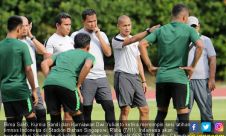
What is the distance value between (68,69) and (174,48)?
152 centimetres

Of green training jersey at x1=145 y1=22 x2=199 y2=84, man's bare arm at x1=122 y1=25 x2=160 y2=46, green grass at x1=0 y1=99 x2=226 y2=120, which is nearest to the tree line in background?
green grass at x1=0 y1=99 x2=226 y2=120

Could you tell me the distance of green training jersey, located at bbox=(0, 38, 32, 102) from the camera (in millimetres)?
A: 9938

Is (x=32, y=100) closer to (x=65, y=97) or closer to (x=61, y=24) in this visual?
(x=65, y=97)

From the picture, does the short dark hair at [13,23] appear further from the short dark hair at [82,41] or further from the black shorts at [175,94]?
the black shorts at [175,94]

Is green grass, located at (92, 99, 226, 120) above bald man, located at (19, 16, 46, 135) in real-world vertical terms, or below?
below

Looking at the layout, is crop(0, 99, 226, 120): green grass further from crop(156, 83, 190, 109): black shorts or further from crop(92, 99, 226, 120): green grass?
crop(156, 83, 190, 109): black shorts

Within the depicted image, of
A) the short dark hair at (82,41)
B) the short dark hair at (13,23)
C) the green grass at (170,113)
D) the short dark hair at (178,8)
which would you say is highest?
the short dark hair at (178,8)

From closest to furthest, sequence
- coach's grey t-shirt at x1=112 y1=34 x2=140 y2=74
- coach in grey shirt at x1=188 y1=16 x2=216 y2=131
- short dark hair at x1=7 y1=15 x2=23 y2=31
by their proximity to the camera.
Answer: short dark hair at x1=7 y1=15 x2=23 y2=31 < coach in grey shirt at x1=188 y1=16 x2=216 y2=131 < coach's grey t-shirt at x1=112 y1=34 x2=140 y2=74

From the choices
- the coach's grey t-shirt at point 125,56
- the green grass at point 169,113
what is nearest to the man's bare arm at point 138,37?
the coach's grey t-shirt at point 125,56

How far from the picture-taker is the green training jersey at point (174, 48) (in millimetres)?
10453

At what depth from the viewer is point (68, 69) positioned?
1042 centimetres

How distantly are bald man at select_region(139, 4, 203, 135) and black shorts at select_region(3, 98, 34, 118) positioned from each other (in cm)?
181

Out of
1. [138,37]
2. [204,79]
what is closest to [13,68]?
[138,37]

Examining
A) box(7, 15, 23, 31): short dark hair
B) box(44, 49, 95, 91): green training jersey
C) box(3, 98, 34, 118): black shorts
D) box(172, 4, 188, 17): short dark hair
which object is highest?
box(172, 4, 188, 17): short dark hair
